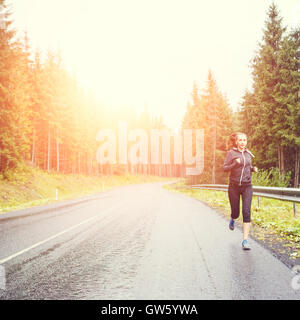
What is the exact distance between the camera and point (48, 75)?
117 feet

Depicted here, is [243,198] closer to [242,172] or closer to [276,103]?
[242,172]

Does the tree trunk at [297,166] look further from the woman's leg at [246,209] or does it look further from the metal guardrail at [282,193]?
the woman's leg at [246,209]

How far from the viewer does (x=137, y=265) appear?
4.85 metres

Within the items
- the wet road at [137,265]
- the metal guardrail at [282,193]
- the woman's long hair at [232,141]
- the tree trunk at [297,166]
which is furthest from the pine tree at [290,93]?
the woman's long hair at [232,141]

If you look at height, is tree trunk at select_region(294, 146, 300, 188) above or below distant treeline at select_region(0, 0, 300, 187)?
below

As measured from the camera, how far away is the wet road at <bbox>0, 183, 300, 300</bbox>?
12.0ft

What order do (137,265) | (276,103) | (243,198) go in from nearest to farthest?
(137,265) → (243,198) → (276,103)

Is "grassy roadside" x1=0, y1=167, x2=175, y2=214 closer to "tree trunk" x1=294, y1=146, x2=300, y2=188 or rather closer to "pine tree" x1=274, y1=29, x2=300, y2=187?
"pine tree" x1=274, y1=29, x2=300, y2=187

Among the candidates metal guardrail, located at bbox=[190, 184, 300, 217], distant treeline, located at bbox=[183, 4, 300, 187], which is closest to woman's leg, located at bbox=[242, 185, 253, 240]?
metal guardrail, located at bbox=[190, 184, 300, 217]

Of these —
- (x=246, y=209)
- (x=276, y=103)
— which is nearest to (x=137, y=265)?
(x=246, y=209)

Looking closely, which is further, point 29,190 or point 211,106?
point 211,106
